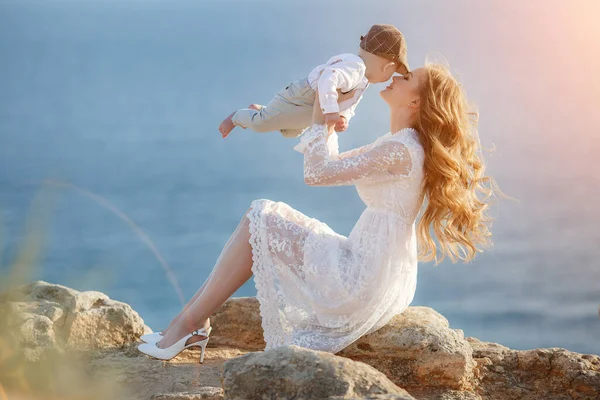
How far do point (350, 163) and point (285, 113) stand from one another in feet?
2.36

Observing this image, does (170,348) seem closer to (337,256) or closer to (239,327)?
(239,327)

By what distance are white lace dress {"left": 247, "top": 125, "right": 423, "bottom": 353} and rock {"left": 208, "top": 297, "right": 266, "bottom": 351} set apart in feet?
2.99

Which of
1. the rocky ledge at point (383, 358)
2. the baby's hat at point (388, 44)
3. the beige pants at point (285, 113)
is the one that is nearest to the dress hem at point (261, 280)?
the rocky ledge at point (383, 358)

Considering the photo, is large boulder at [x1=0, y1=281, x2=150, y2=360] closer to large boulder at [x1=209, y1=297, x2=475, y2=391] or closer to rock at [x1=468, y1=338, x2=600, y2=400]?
large boulder at [x1=209, y1=297, x2=475, y2=391]

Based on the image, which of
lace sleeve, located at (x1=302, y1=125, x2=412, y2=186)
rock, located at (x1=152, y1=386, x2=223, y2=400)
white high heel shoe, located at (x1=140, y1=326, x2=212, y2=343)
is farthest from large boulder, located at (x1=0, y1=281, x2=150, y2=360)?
lace sleeve, located at (x1=302, y1=125, x2=412, y2=186)

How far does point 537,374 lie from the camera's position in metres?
4.54

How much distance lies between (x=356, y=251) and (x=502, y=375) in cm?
125

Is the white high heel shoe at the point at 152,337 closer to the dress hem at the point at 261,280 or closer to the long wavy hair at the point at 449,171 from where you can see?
the dress hem at the point at 261,280

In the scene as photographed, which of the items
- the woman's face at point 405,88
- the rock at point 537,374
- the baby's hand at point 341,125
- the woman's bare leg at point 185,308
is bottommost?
the woman's bare leg at point 185,308

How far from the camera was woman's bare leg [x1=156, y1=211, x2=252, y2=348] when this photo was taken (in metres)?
4.25

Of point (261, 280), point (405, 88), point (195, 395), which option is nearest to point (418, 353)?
point (261, 280)

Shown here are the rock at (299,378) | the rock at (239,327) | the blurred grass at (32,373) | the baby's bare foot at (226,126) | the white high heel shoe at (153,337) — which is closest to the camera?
the blurred grass at (32,373)

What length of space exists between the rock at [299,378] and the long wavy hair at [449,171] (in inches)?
74.6

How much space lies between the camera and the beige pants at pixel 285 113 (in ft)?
15.1
